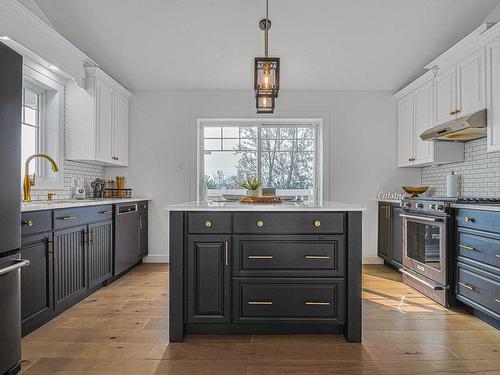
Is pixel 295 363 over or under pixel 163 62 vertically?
under

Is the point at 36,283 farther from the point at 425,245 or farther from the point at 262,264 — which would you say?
the point at 425,245

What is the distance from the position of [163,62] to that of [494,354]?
4293 millimetres

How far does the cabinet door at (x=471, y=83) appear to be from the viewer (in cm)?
335

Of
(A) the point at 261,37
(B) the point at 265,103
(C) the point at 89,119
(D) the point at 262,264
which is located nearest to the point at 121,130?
(C) the point at 89,119

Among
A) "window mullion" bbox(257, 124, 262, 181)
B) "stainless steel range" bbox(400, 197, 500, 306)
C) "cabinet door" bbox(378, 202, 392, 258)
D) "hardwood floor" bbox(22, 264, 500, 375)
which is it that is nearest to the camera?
"hardwood floor" bbox(22, 264, 500, 375)

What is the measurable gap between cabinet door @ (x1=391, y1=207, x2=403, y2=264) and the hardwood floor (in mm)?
1135

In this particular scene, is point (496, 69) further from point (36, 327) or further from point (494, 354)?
point (36, 327)

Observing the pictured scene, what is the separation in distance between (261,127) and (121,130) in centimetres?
187

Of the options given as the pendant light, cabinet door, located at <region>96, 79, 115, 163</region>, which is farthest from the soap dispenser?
the pendant light

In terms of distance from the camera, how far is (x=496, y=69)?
124 inches

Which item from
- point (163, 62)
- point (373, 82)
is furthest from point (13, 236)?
point (373, 82)

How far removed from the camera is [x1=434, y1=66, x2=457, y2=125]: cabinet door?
380 cm

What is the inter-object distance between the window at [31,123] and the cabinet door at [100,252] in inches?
36.1

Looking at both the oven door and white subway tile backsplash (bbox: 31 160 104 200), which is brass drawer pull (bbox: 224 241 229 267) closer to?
the oven door
